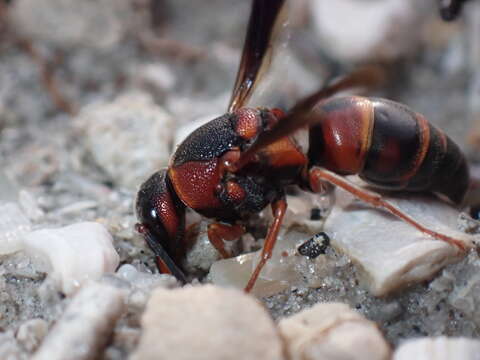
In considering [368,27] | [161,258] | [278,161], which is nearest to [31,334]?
[161,258]

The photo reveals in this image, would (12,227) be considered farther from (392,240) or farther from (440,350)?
(440,350)

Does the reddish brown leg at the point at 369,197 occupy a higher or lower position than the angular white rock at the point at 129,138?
higher

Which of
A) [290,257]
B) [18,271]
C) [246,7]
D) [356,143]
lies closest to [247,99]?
[356,143]

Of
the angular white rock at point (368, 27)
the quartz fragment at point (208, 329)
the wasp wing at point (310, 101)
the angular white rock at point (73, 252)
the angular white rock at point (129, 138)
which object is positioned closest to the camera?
the quartz fragment at point (208, 329)

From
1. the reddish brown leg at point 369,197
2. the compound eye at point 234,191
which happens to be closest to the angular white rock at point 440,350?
the reddish brown leg at point 369,197

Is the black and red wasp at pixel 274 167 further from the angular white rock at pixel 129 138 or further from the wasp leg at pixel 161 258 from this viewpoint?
the angular white rock at pixel 129 138

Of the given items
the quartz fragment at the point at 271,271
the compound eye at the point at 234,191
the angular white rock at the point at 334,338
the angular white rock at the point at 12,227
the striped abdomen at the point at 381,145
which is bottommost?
the quartz fragment at the point at 271,271
